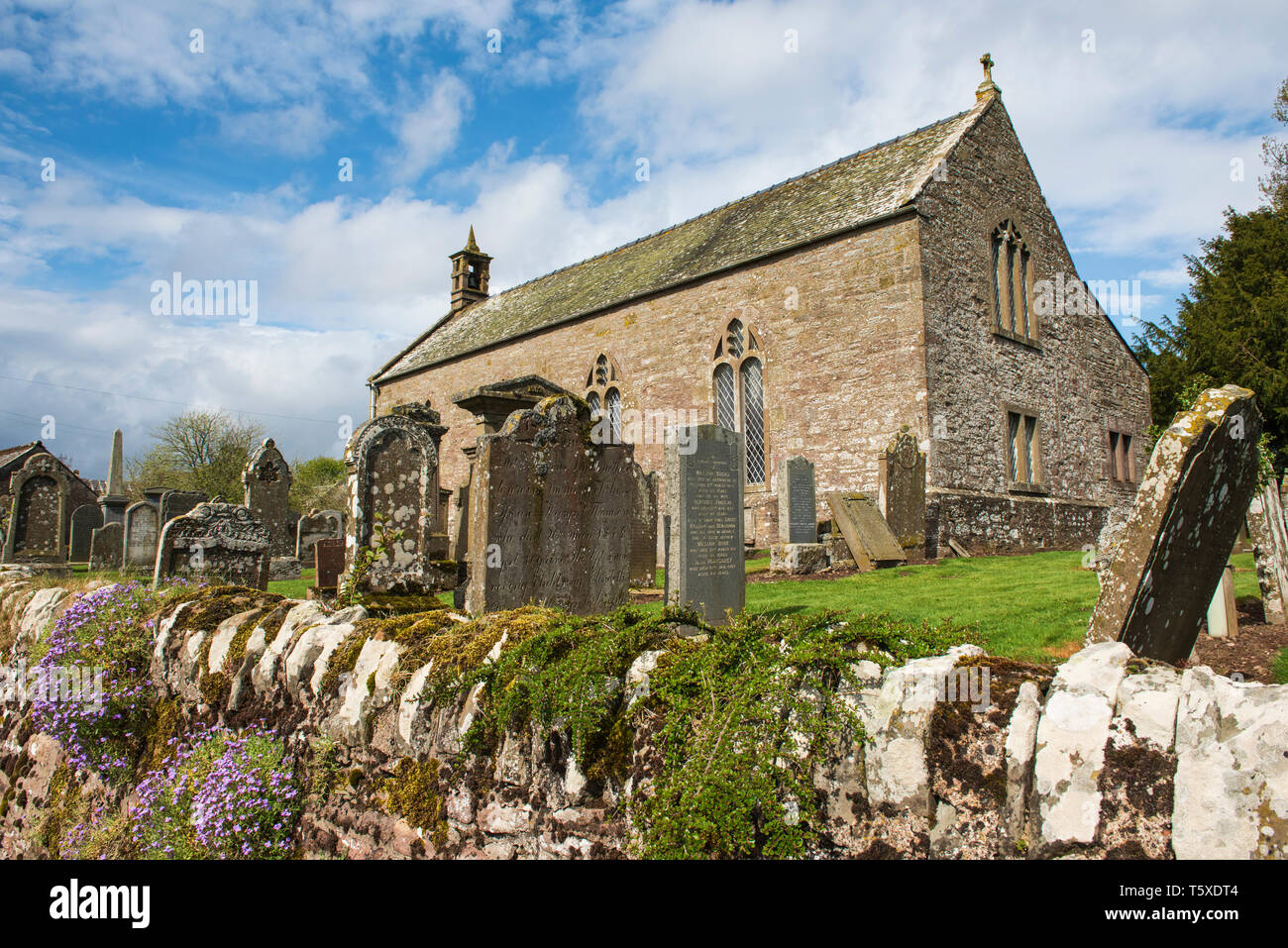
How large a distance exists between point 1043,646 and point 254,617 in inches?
217

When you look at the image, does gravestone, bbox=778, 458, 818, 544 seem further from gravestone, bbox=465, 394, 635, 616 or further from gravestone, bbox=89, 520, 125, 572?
gravestone, bbox=89, 520, 125, 572

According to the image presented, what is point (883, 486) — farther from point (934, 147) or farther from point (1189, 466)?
point (1189, 466)

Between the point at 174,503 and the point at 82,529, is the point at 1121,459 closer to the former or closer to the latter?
the point at 174,503

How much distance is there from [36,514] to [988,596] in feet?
62.7

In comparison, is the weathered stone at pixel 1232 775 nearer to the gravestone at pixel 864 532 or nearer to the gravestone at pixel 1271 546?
the gravestone at pixel 1271 546

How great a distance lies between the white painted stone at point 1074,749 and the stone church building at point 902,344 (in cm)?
1419

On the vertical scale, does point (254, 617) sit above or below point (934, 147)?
below

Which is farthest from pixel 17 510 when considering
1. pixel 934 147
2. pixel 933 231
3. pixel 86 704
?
pixel 934 147

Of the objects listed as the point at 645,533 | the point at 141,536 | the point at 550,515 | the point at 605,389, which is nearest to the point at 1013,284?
the point at 605,389

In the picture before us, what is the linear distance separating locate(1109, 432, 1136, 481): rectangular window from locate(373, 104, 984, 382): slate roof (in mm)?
9971

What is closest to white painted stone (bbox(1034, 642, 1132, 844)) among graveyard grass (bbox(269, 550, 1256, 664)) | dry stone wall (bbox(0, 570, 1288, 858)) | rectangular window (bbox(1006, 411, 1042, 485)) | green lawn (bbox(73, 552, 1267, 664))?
dry stone wall (bbox(0, 570, 1288, 858))

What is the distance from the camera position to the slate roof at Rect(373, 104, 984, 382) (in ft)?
61.3

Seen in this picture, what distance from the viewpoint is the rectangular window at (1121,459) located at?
72.0 feet

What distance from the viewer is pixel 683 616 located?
321 cm
